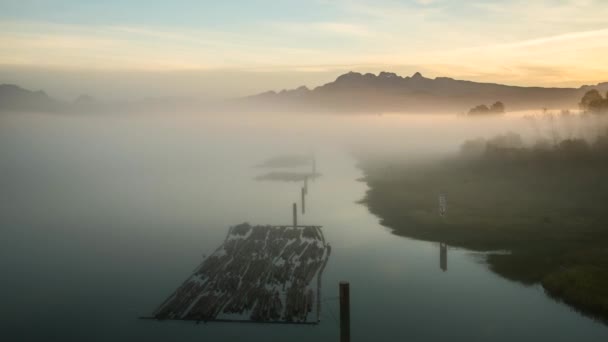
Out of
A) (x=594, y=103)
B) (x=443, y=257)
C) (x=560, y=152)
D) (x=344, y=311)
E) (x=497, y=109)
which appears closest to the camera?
(x=344, y=311)

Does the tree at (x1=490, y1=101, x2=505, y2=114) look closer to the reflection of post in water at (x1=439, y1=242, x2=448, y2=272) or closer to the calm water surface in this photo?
the calm water surface

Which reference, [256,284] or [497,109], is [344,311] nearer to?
[256,284]

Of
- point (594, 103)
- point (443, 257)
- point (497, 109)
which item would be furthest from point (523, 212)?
point (497, 109)

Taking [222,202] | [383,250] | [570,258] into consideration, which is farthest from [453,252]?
[222,202]

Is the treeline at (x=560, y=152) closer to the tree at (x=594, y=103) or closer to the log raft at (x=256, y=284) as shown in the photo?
the tree at (x=594, y=103)

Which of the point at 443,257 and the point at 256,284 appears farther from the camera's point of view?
→ the point at 443,257

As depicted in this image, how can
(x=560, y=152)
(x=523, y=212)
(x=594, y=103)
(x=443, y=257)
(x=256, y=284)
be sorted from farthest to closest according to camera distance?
(x=594, y=103) < (x=560, y=152) < (x=523, y=212) < (x=443, y=257) < (x=256, y=284)

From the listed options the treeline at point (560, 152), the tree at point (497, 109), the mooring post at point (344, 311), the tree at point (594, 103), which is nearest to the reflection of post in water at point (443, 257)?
the mooring post at point (344, 311)

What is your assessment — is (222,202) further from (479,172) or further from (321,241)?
(479,172)

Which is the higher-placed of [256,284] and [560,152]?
[560,152]
